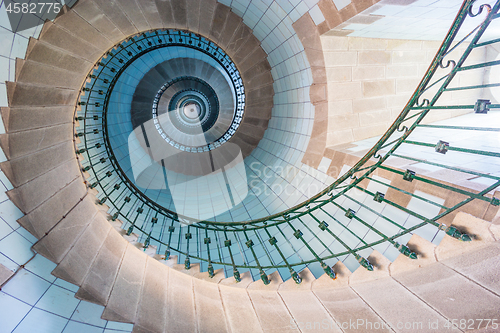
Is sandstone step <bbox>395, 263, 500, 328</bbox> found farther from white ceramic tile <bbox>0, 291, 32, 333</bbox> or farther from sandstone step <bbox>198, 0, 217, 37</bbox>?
sandstone step <bbox>198, 0, 217, 37</bbox>

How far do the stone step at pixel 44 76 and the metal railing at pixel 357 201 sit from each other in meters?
0.58

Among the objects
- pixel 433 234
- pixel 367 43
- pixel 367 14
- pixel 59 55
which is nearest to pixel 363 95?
pixel 367 43

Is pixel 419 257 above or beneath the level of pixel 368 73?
beneath

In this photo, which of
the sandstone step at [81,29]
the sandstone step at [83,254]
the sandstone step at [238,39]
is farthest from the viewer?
the sandstone step at [238,39]

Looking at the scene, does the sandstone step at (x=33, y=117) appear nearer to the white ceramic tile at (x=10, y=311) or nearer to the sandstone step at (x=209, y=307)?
the white ceramic tile at (x=10, y=311)

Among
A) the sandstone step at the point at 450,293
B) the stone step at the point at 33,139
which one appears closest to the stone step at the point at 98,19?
the stone step at the point at 33,139

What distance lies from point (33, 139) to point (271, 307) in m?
6.42

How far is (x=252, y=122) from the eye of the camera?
9.78 meters

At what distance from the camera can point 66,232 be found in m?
5.20

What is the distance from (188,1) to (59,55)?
3882 millimetres

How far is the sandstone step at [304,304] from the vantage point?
12.1 ft

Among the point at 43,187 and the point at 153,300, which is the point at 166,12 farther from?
the point at 153,300

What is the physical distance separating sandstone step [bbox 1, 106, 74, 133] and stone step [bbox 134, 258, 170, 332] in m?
4.12

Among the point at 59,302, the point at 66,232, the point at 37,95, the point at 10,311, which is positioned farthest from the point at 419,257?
the point at 37,95
